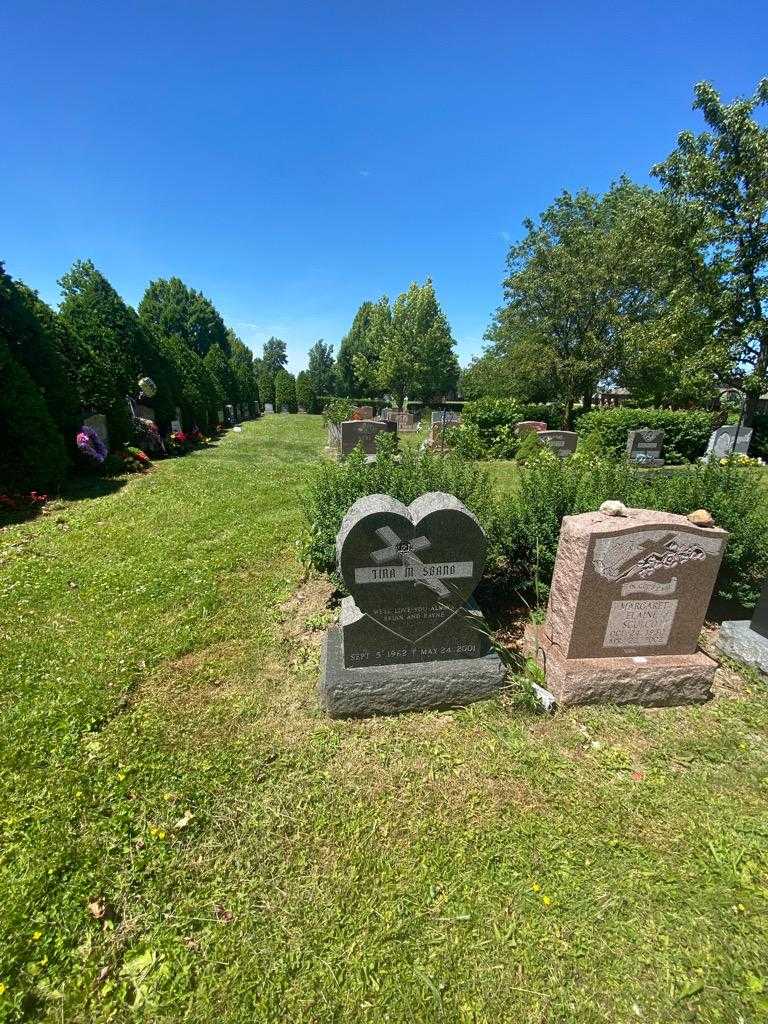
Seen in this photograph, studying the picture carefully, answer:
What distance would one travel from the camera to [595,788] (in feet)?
8.91

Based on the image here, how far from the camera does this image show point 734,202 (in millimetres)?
15523

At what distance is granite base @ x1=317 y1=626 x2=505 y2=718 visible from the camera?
328 cm

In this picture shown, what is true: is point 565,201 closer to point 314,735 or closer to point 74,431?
point 74,431

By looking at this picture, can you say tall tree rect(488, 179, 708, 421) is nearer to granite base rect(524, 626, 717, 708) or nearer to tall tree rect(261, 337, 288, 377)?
granite base rect(524, 626, 717, 708)

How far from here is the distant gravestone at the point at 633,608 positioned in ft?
10.6

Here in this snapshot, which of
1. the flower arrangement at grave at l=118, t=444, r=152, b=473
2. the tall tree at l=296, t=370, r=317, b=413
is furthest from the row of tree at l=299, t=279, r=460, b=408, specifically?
the flower arrangement at grave at l=118, t=444, r=152, b=473

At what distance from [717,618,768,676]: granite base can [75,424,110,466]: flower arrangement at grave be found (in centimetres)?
1197

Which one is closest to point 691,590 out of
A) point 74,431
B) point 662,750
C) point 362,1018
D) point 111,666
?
point 662,750

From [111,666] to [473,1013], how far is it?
344 cm

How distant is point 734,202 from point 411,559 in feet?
68.6

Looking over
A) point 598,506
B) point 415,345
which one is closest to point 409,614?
point 598,506

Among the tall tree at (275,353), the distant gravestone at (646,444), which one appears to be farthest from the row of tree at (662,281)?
the tall tree at (275,353)

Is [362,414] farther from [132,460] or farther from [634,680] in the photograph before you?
[634,680]

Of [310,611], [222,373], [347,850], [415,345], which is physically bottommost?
[347,850]
